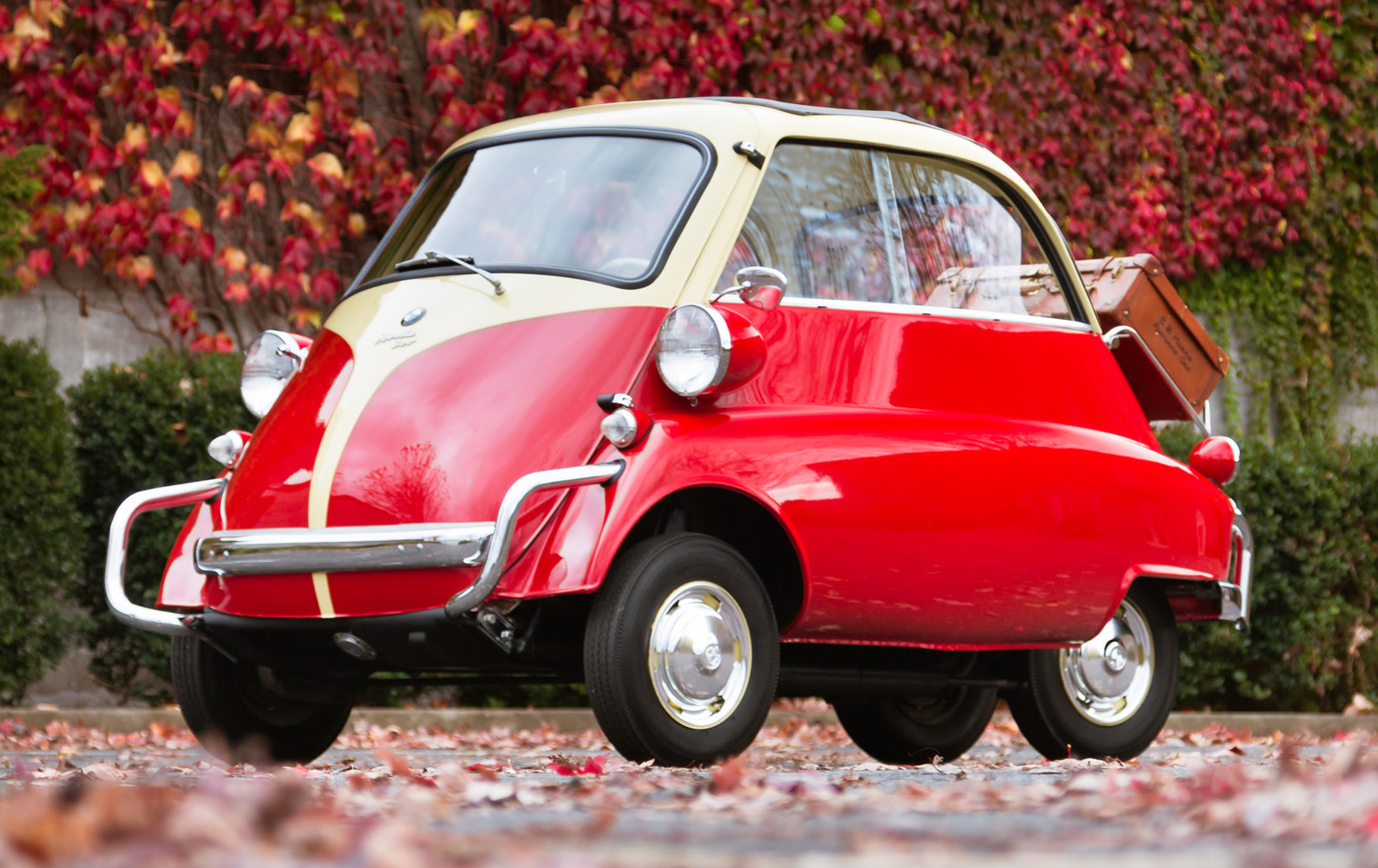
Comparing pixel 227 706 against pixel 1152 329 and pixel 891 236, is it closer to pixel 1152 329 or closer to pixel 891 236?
pixel 891 236

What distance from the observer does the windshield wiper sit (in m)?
4.68

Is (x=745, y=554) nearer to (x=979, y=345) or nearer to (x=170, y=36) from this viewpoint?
(x=979, y=345)

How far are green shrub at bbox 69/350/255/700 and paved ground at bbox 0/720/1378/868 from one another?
10.4ft

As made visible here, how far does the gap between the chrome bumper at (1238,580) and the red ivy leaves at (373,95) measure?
4.64 metres

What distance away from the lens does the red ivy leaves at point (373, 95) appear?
8.48 m

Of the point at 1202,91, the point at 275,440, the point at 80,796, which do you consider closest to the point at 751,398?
the point at 275,440

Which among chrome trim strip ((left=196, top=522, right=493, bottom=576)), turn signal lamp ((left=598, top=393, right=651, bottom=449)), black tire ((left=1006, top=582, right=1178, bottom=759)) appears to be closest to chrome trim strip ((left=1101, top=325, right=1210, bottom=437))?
black tire ((left=1006, top=582, right=1178, bottom=759))

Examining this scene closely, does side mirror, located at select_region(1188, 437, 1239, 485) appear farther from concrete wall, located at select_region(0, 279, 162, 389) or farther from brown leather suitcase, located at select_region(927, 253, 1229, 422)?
concrete wall, located at select_region(0, 279, 162, 389)

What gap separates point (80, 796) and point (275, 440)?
2.37m

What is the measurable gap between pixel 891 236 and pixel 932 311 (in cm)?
25

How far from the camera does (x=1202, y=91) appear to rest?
481 inches

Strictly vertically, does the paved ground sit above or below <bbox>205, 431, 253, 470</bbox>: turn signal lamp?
below

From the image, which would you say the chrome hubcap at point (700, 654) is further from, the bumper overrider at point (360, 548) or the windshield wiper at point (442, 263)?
the windshield wiper at point (442, 263)

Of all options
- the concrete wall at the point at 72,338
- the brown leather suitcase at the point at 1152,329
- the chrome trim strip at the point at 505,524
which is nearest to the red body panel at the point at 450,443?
the chrome trim strip at the point at 505,524
